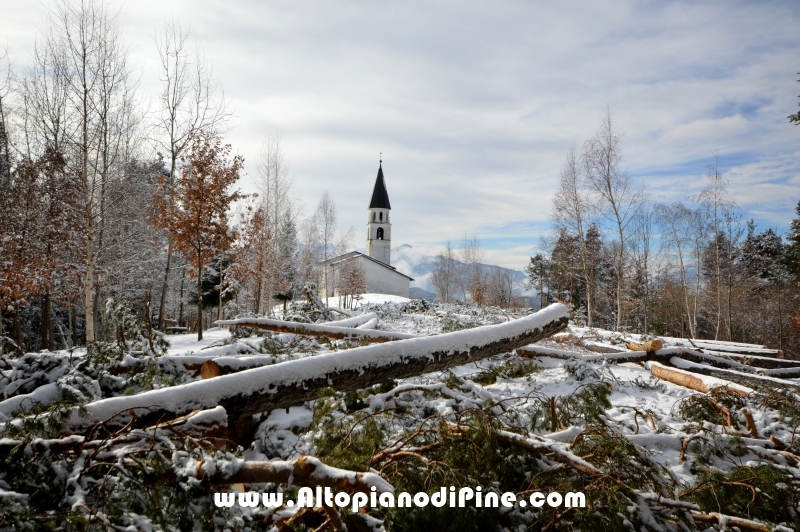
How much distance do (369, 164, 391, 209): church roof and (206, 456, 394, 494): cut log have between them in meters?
54.6

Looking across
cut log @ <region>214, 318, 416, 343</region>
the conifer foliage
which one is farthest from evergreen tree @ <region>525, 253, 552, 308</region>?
cut log @ <region>214, 318, 416, 343</region>

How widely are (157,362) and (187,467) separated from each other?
312 cm

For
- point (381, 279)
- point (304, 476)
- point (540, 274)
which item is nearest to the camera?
point (304, 476)

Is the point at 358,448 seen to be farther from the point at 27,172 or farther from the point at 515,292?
the point at 515,292

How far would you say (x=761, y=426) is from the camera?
366cm

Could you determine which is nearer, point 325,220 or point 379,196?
point 325,220

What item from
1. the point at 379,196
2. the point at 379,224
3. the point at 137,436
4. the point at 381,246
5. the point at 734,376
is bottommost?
the point at 734,376

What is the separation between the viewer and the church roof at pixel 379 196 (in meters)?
55.7

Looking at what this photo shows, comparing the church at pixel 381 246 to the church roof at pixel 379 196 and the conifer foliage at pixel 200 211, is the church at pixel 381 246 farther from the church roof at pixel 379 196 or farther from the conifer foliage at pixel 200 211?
the conifer foliage at pixel 200 211

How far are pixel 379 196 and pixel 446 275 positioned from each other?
1371 centimetres

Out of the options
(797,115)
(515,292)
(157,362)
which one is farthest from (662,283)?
(157,362)

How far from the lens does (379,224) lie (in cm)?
5653

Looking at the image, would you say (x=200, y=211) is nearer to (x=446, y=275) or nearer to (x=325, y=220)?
(x=325, y=220)

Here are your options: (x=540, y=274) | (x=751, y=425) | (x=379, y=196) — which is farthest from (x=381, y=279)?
(x=751, y=425)
